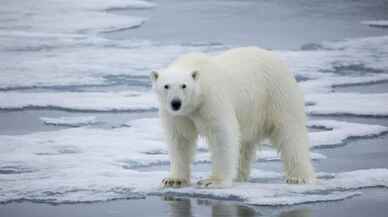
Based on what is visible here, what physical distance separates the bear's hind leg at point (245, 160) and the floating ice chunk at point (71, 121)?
2.60 m

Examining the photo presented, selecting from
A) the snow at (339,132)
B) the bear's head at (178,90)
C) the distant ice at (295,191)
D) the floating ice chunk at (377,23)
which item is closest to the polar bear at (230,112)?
the bear's head at (178,90)

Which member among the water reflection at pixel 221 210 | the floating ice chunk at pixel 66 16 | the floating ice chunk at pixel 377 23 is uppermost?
the floating ice chunk at pixel 66 16

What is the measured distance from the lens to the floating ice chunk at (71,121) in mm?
9648

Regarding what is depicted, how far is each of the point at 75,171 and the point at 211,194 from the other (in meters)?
1.19

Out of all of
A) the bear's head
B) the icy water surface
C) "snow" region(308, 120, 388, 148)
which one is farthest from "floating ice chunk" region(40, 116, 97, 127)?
the bear's head

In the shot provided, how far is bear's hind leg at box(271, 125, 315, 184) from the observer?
714cm

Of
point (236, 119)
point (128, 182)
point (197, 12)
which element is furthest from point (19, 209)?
point (197, 12)

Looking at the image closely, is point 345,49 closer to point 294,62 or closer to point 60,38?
point 294,62

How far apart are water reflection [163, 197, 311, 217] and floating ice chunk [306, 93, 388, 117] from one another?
382 cm

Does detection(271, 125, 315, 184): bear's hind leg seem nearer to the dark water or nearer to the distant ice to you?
the distant ice

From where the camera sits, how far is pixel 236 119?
6965 millimetres

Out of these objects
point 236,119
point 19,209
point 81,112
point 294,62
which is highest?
point 294,62

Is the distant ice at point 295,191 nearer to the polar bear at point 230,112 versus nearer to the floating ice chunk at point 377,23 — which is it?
the polar bear at point 230,112

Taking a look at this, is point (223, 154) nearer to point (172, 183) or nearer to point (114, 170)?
point (172, 183)
